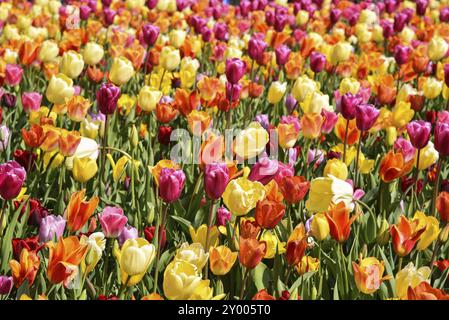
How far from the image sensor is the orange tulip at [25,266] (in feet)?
6.77

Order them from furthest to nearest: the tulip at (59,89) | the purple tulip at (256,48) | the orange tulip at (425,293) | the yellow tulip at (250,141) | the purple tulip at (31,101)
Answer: the purple tulip at (256,48)
the purple tulip at (31,101)
the tulip at (59,89)
the yellow tulip at (250,141)
the orange tulip at (425,293)

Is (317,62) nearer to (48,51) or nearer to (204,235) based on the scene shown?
(48,51)

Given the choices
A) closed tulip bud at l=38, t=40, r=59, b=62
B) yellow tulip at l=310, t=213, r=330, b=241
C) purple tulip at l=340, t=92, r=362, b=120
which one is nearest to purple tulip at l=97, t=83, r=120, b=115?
purple tulip at l=340, t=92, r=362, b=120

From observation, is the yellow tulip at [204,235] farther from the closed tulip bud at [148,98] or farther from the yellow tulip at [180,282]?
the closed tulip bud at [148,98]

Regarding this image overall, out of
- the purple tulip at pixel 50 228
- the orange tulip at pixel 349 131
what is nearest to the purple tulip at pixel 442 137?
the orange tulip at pixel 349 131

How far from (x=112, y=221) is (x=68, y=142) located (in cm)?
58

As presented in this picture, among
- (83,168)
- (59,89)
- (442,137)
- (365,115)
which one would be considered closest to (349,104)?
(365,115)

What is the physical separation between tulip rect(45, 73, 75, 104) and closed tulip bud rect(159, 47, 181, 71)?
3.66ft

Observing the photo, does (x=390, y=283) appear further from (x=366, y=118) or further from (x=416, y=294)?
(x=366, y=118)

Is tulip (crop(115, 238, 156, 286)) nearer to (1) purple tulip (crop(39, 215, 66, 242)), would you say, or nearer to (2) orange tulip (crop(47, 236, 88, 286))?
(2) orange tulip (crop(47, 236, 88, 286))

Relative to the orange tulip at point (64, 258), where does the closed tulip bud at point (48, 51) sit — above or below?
below

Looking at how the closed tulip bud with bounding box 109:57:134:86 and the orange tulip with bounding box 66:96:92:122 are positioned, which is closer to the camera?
the orange tulip with bounding box 66:96:92:122

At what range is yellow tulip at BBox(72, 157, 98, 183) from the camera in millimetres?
2836
